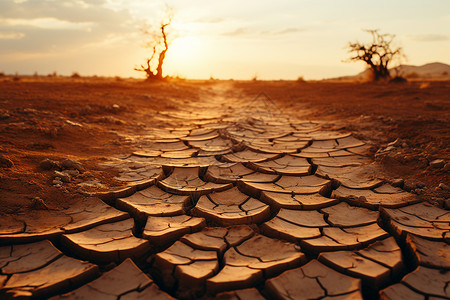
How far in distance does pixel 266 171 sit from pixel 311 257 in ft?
4.74

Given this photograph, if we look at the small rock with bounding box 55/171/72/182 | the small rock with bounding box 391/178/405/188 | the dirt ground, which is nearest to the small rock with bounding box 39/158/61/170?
the dirt ground

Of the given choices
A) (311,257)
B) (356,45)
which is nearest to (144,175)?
(311,257)

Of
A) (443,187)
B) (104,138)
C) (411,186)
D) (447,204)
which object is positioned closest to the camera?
(447,204)

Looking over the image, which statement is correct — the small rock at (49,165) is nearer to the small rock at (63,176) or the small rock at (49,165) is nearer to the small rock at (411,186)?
the small rock at (63,176)

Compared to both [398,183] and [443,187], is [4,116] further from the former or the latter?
[443,187]

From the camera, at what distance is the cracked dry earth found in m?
1.73

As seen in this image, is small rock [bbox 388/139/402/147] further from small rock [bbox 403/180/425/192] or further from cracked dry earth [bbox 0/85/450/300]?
small rock [bbox 403/180/425/192]

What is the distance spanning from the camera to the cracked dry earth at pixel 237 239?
1.73 meters

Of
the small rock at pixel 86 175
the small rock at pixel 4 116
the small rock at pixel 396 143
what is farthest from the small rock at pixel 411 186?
the small rock at pixel 4 116

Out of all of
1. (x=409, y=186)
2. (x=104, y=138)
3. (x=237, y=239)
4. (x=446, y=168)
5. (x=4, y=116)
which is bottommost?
(x=237, y=239)

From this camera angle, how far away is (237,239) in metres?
2.18

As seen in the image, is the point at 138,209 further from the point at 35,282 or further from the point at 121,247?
the point at 35,282

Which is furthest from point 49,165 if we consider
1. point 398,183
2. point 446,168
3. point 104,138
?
point 446,168

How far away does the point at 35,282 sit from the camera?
174 centimetres
